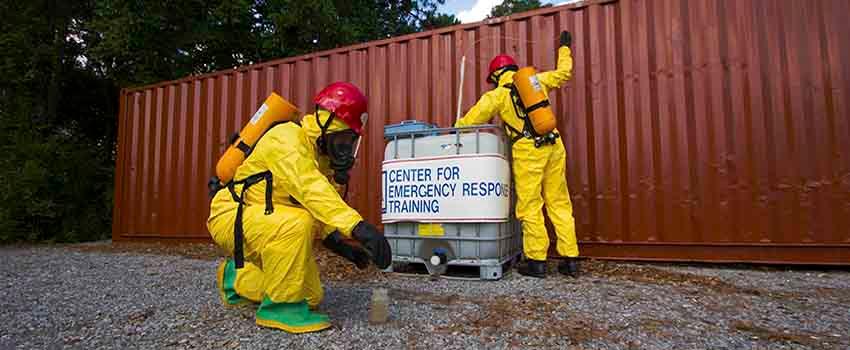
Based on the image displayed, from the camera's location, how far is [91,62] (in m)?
10.8

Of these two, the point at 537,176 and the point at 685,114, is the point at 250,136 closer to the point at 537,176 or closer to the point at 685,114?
the point at 537,176

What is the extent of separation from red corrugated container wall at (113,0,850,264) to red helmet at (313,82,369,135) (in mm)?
2768

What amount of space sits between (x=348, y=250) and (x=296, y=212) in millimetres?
404

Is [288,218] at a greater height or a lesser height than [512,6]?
lesser

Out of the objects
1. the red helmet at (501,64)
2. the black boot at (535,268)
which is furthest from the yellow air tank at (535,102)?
the black boot at (535,268)

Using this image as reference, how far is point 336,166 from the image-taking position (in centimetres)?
246

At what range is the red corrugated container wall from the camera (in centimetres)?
395

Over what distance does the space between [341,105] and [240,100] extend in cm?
484

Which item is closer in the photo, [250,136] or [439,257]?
[250,136]

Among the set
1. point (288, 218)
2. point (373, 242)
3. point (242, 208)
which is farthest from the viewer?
point (242, 208)

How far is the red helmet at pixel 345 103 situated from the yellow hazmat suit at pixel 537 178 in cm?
148

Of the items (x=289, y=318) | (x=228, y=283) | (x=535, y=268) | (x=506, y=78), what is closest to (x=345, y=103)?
(x=289, y=318)

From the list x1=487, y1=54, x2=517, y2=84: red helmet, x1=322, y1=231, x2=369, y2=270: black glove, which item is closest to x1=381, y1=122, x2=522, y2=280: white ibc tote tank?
x1=487, y1=54, x2=517, y2=84: red helmet

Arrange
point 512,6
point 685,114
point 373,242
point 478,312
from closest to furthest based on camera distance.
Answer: point 373,242, point 478,312, point 685,114, point 512,6
